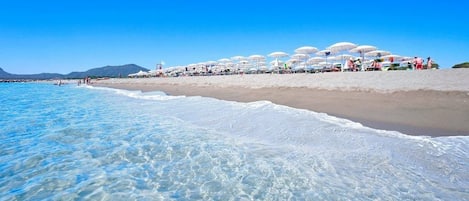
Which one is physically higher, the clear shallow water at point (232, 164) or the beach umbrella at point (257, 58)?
the beach umbrella at point (257, 58)

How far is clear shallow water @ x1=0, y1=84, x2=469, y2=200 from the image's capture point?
3584 millimetres

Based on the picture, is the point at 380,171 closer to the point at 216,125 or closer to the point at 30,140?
the point at 216,125

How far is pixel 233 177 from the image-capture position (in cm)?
411

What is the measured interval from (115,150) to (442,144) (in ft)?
21.1

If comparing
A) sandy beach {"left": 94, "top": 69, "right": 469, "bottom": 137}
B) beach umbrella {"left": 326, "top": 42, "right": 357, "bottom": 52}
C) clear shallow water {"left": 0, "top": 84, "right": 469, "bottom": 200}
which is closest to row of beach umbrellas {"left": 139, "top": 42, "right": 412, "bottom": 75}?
beach umbrella {"left": 326, "top": 42, "right": 357, "bottom": 52}

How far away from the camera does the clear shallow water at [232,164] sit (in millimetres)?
3584

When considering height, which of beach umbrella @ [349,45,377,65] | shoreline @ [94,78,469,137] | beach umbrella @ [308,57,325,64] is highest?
beach umbrella @ [349,45,377,65]

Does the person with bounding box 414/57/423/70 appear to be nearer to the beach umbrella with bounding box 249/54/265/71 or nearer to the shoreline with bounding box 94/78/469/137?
the shoreline with bounding box 94/78/469/137

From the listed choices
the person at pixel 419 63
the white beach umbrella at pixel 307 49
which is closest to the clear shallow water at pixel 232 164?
the person at pixel 419 63

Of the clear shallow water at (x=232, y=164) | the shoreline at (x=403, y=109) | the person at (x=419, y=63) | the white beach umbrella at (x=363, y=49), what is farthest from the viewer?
the white beach umbrella at (x=363, y=49)

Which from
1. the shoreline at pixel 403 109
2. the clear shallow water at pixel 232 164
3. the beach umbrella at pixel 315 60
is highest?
the beach umbrella at pixel 315 60

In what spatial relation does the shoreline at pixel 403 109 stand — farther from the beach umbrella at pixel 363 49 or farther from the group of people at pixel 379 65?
the beach umbrella at pixel 363 49

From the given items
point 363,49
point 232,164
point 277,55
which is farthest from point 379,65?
point 232,164

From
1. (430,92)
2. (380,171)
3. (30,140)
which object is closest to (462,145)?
(380,171)
